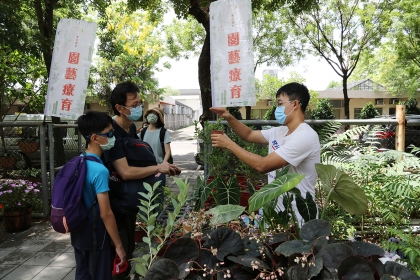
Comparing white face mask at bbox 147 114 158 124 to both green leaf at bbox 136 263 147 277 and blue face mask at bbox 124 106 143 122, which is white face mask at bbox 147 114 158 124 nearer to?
blue face mask at bbox 124 106 143 122

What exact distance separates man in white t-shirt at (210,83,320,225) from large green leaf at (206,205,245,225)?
0.43 meters

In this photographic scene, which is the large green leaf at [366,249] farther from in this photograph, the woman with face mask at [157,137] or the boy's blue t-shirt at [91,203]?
the woman with face mask at [157,137]

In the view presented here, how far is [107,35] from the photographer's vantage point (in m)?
13.5

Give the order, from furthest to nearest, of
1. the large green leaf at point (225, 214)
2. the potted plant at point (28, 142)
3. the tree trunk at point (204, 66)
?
1. the tree trunk at point (204, 66)
2. the potted plant at point (28, 142)
3. the large green leaf at point (225, 214)

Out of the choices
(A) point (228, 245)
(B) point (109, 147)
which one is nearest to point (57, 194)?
(B) point (109, 147)

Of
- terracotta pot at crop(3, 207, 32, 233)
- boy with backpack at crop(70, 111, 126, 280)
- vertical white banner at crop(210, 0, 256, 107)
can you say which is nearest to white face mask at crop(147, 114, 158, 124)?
vertical white banner at crop(210, 0, 256, 107)

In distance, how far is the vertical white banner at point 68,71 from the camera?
4262 mm

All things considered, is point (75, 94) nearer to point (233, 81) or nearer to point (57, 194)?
point (233, 81)

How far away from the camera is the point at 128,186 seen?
7.57 ft

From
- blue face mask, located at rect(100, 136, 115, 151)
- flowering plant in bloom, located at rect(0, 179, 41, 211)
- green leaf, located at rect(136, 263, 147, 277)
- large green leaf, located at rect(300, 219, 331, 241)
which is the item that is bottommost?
flowering plant in bloom, located at rect(0, 179, 41, 211)

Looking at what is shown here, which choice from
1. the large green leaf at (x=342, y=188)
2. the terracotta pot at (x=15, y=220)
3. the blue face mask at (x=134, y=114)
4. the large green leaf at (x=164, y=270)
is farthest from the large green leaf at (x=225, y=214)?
the terracotta pot at (x=15, y=220)

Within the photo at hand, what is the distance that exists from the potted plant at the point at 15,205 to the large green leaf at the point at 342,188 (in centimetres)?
490

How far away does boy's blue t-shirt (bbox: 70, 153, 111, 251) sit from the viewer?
6.75ft

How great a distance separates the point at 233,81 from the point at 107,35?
11.2 meters
